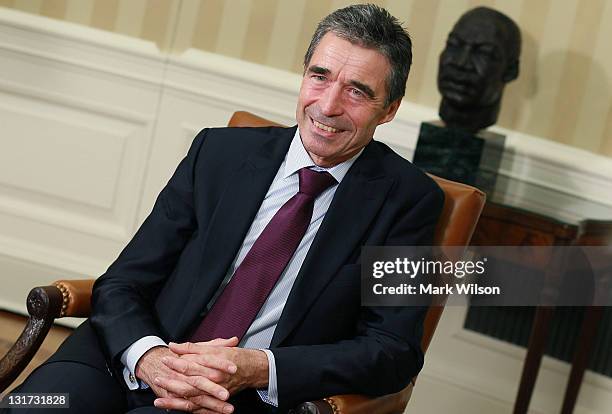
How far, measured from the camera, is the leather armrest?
8.21 feet

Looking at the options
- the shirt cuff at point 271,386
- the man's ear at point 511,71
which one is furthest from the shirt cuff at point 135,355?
the man's ear at point 511,71

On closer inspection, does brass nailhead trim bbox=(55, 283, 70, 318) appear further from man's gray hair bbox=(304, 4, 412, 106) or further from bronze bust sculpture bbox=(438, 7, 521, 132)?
→ bronze bust sculpture bbox=(438, 7, 521, 132)

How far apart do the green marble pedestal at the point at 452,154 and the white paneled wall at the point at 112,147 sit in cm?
38

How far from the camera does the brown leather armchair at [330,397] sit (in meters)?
2.35

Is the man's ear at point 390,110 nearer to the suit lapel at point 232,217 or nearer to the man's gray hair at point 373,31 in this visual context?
the man's gray hair at point 373,31

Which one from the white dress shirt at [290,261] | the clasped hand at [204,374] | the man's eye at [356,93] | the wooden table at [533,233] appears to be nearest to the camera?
the clasped hand at [204,374]

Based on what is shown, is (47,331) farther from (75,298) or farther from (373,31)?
(373,31)

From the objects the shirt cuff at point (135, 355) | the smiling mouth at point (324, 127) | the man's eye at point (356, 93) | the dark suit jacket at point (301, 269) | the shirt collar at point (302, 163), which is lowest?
the shirt cuff at point (135, 355)

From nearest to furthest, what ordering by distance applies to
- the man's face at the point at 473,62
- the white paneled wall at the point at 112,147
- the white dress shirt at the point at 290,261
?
1. the white dress shirt at the point at 290,261
2. the man's face at the point at 473,62
3. the white paneled wall at the point at 112,147

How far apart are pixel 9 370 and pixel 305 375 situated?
65 cm

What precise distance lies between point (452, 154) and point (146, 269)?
1430 mm

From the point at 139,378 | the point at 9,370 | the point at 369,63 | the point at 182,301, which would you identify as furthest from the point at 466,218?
the point at 9,370

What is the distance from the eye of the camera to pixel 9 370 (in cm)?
235

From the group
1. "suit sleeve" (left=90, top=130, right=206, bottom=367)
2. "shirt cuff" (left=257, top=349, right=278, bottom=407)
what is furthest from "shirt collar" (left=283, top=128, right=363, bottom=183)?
"shirt cuff" (left=257, top=349, right=278, bottom=407)
